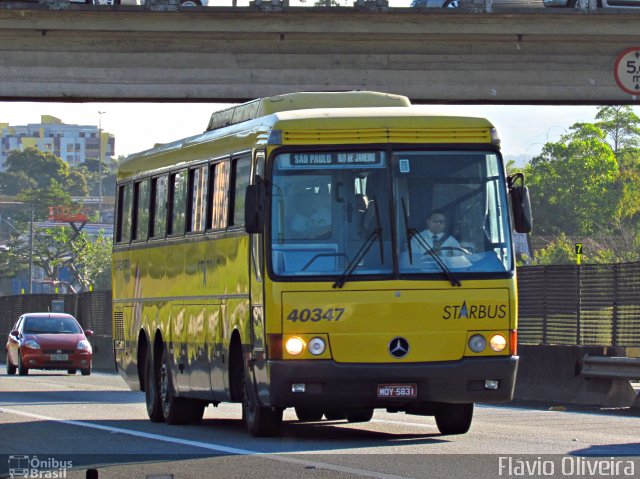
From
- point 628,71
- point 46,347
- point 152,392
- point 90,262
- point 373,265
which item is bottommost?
point 152,392

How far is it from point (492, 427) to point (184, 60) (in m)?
17.7

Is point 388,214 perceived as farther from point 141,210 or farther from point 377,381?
point 141,210

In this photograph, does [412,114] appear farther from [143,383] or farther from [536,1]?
[536,1]

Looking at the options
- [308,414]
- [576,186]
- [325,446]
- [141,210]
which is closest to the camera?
[325,446]

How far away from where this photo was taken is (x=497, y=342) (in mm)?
15977

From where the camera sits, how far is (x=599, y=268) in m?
24.9

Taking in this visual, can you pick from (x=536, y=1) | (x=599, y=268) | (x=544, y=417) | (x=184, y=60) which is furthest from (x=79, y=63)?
(x=544, y=417)

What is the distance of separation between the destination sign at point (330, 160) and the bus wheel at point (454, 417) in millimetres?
2544

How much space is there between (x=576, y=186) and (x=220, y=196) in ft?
411

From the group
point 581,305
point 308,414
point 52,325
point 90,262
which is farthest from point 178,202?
point 90,262

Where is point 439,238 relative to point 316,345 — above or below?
above

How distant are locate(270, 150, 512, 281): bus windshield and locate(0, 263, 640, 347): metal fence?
318 inches

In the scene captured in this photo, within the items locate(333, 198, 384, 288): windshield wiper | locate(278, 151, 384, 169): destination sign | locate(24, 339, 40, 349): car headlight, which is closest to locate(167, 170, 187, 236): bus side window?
locate(278, 151, 384, 169): destination sign

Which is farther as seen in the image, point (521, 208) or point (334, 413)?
point (334, 413)
